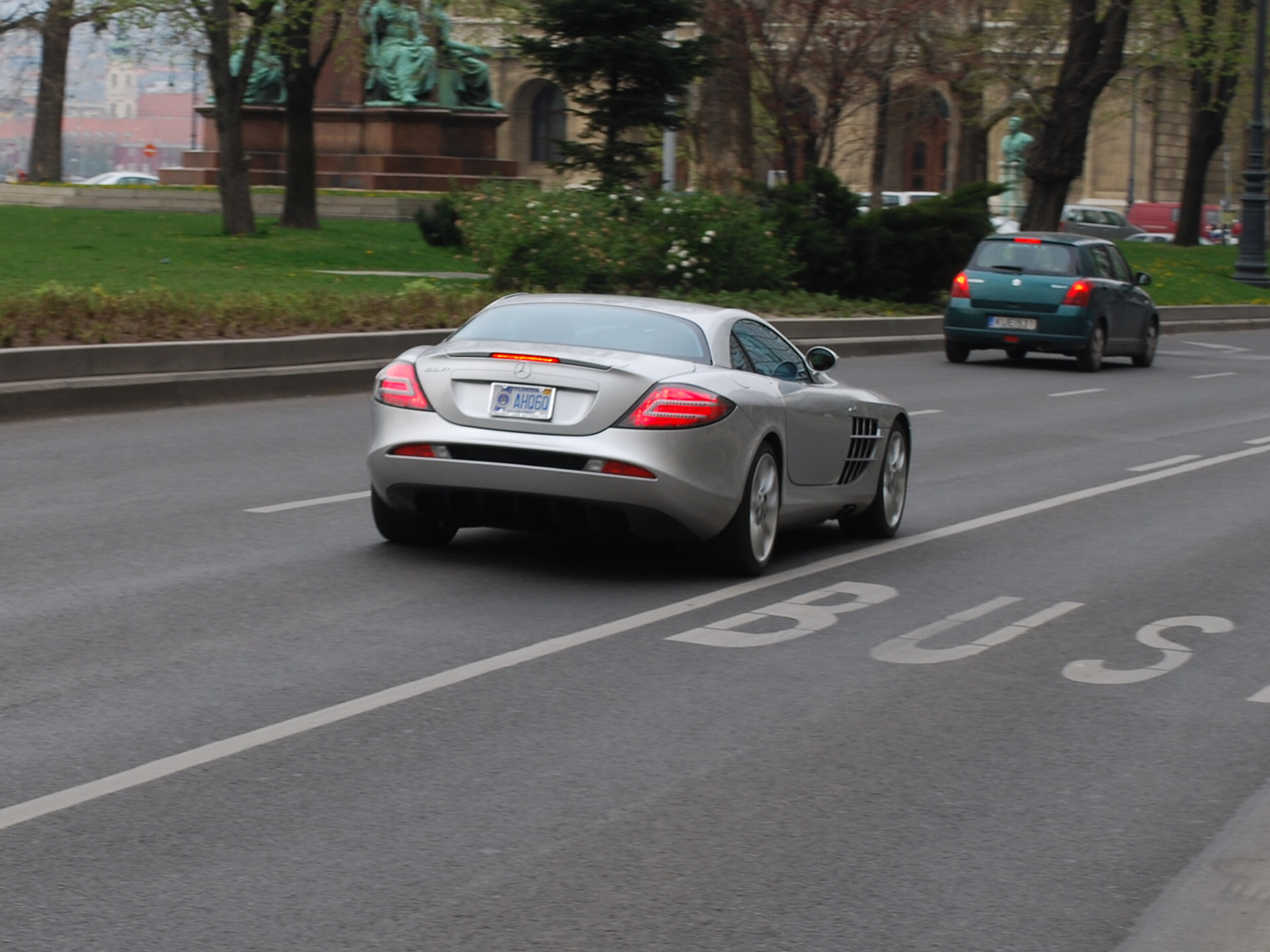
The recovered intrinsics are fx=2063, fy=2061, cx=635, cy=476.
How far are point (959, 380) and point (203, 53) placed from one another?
1709cm

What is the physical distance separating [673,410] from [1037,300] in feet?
58.9

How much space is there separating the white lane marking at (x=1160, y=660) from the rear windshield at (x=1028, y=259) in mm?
17499

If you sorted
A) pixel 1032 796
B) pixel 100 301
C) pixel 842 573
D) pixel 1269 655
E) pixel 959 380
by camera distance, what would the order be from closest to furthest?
pixel 1032 796
pixel 1269 655
pixel 842 573
pixel 100 301
pixel 959 380

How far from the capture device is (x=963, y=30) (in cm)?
4772

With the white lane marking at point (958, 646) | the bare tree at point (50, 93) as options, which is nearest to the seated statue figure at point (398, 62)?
the bare tree at point (50, 93)

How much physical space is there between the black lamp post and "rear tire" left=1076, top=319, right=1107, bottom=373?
19900mm

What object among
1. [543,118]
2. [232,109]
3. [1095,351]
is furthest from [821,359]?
[543,118]

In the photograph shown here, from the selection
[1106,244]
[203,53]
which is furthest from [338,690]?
[203,53]

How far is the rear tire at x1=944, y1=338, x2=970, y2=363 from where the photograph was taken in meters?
27.0

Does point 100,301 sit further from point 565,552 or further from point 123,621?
point 123,621

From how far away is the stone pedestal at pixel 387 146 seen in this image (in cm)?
4812

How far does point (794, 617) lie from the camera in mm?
8844

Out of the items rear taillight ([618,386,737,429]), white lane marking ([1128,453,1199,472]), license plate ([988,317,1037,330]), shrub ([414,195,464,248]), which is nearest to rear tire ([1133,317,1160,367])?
license plate ([988,317,1037,330])

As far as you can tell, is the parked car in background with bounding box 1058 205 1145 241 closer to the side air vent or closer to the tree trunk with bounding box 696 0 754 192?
the tree trunk with bounding box 696 0 754 192
